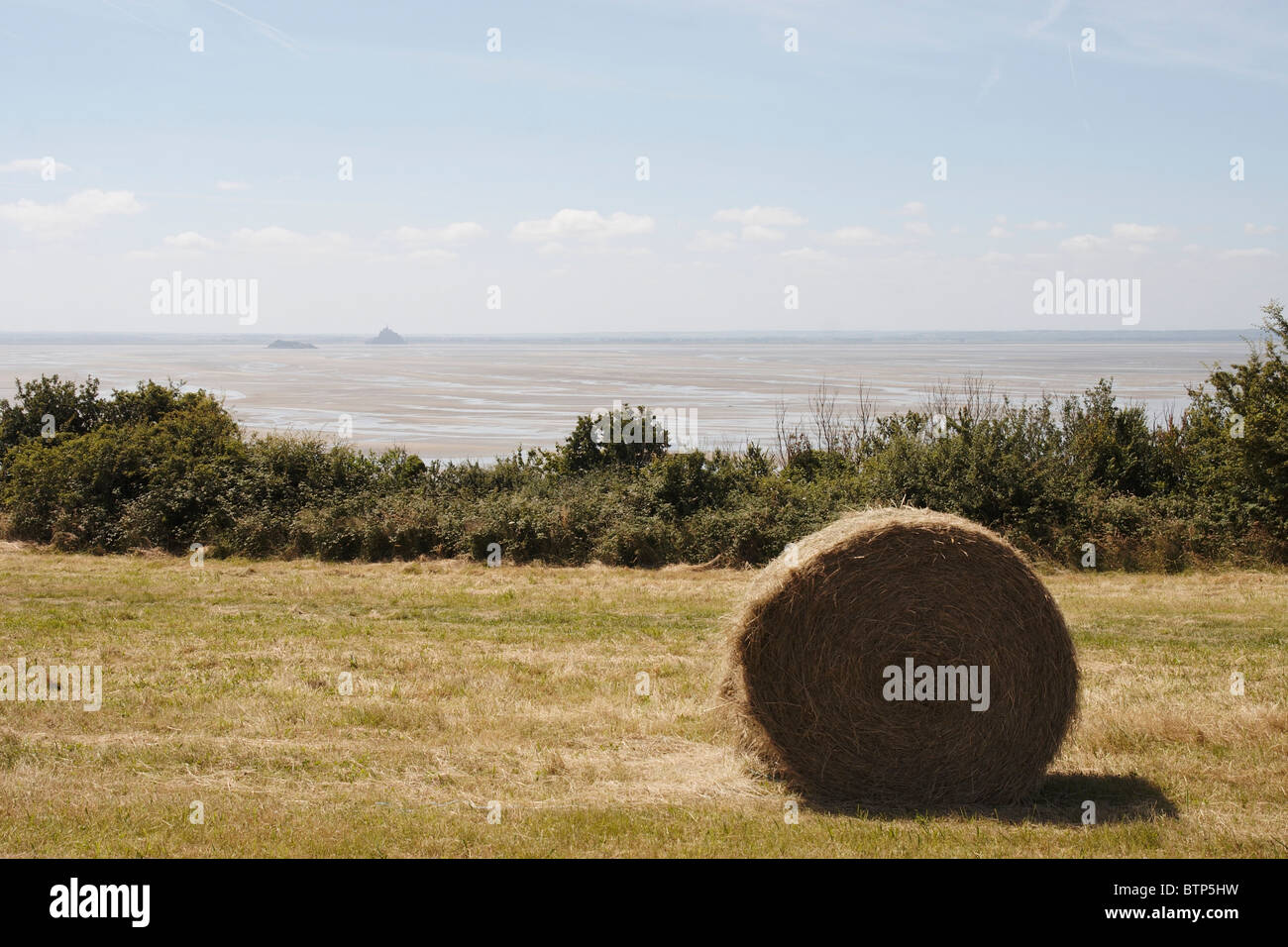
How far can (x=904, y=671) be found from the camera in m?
9.40

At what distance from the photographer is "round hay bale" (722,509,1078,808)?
9266 millimetres

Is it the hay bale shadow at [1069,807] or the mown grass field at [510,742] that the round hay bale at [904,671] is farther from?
the mown grass field at [510,742]

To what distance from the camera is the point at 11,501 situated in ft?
88.9

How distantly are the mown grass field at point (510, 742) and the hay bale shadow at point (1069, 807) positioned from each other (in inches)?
1.7

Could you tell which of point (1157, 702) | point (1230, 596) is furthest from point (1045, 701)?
point (1230, 596)

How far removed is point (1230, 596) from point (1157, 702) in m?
8.85

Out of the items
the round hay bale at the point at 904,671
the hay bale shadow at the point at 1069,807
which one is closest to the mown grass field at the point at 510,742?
the hay bale shadow at the point at 1069,807

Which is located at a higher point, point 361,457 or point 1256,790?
point 361,457

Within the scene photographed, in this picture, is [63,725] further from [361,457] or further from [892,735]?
[361,457]

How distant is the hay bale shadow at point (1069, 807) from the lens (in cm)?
851

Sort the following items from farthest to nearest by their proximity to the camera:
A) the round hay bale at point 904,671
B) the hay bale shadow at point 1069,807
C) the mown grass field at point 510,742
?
the round hay bale at point 904,671 → the hay bale shadow at point 1069,807 → the mown grass field at point 510,742

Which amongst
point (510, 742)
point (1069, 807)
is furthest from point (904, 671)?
point (510, 742)

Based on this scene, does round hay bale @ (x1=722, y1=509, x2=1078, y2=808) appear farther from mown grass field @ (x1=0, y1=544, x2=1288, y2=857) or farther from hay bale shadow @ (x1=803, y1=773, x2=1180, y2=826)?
mown grass field @ (x1=0, y1=544, x2=1288, y2=857)

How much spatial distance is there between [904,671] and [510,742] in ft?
12.6
